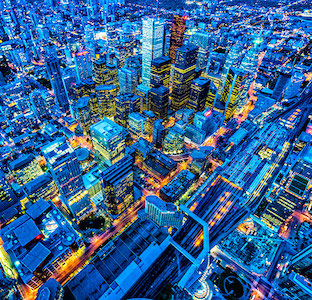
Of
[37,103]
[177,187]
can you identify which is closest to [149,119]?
[177,187]

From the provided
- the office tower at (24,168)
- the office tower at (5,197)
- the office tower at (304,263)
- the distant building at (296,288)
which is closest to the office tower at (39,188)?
the office tower at (5,197)

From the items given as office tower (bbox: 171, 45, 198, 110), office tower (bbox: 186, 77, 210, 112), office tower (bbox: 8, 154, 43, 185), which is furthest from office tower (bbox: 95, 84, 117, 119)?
office tower (bbox: 8, 154, 43, 185)

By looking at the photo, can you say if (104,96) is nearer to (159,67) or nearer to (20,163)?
(159,67)

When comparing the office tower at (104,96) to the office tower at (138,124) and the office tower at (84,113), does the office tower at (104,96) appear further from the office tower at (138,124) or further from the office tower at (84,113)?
the office tower at (138,124)

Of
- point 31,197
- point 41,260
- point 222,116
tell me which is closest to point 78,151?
point 31,197

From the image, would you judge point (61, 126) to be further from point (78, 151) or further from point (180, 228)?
point (180, 228)

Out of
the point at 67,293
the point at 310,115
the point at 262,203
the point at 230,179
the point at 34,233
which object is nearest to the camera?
the point at 67,293

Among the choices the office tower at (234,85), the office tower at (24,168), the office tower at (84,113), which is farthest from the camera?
the office tower at (234,85)
